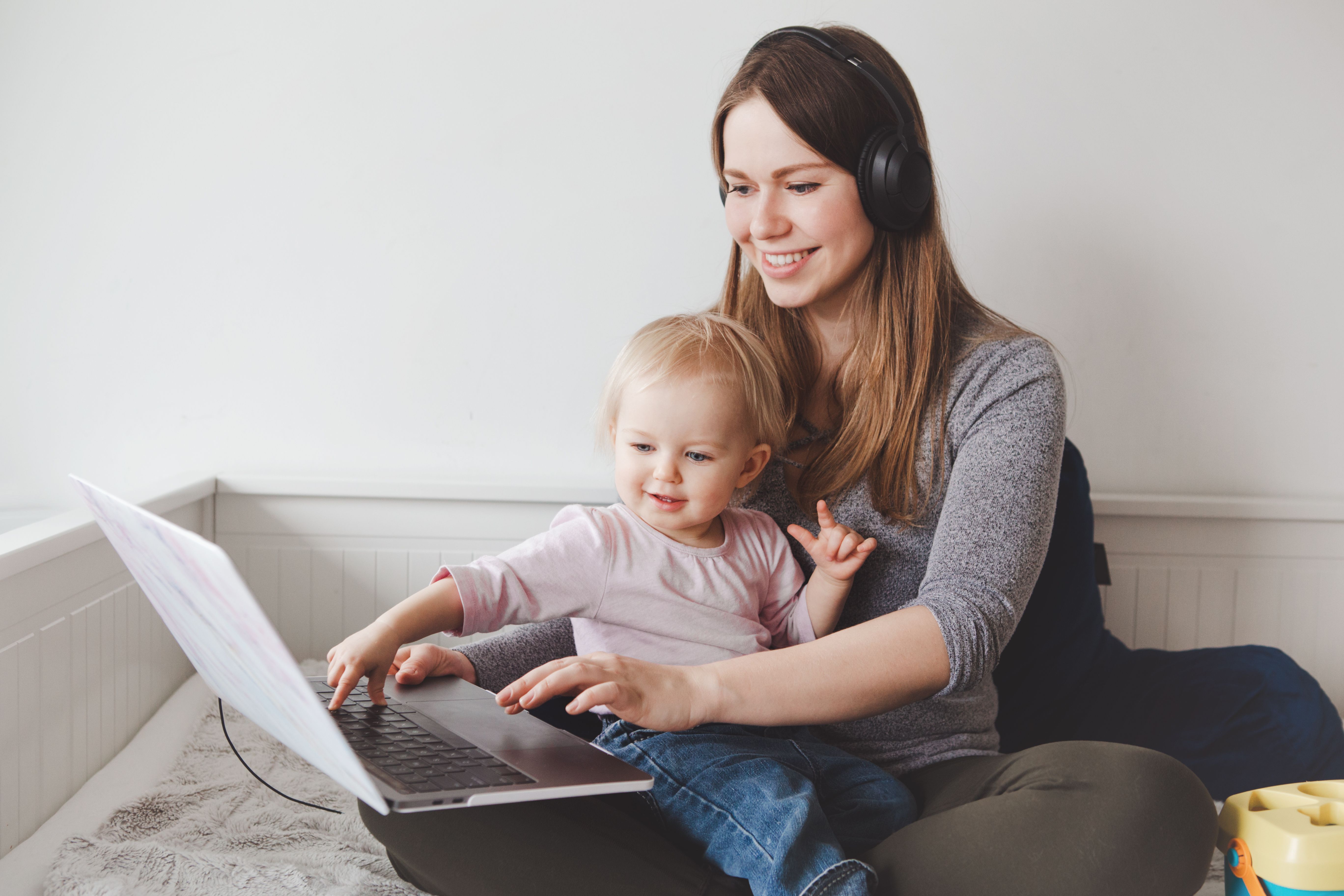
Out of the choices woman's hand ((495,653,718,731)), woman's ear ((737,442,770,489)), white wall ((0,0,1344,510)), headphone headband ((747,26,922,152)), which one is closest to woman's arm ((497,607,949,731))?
woman's hand ((495,653,718,731))

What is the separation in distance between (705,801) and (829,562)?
30 centimetres

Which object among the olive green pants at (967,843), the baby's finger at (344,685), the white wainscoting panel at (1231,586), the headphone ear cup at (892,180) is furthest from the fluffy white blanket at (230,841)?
the white wainscoting panel at (1231,586)

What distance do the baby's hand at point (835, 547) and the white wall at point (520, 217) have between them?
1.94 feet

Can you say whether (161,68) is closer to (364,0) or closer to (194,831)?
(364,0)

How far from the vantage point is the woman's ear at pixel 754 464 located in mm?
1034

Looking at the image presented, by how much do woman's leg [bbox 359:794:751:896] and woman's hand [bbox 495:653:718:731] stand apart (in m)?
0.10

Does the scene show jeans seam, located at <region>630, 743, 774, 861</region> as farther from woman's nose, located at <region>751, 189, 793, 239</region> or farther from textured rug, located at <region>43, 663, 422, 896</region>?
woman's nose, located at <region>751, 189, 793, 239</region>

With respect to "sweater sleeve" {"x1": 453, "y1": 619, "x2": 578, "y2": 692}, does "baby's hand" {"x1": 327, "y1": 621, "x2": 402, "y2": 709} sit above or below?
above

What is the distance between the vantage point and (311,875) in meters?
0.95

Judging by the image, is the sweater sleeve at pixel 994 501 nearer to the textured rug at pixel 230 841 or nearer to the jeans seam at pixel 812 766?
the jeans seam at pixel 812 766

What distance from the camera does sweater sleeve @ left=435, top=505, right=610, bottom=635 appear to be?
2.92ft

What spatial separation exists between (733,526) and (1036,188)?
0.82 metres

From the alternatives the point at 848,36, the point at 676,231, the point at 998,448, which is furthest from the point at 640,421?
the point at 676,231

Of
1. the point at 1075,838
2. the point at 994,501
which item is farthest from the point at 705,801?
the point at 994,501
